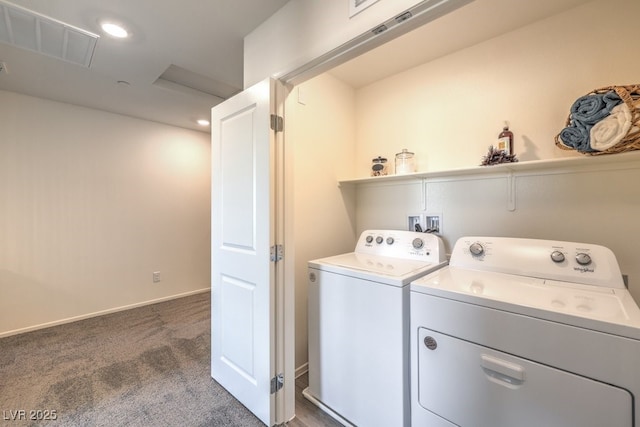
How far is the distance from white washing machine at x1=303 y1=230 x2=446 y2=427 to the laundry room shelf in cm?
45

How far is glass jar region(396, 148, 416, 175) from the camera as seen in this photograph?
81.7 inches

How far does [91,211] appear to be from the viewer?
302 cm

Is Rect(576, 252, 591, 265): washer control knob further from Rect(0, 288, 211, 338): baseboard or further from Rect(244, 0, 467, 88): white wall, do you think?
Rect(0, 288, 211, 338): baseboard

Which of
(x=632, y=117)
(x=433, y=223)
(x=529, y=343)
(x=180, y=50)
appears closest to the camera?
(x=529, y=343)

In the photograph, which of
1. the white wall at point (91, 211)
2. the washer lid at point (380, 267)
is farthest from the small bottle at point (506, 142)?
the white wall at point (91, 211)

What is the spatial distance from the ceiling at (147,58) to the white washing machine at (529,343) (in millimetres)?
1799

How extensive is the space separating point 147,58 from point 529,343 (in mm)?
2756

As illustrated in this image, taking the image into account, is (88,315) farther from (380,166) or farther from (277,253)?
(380,166)

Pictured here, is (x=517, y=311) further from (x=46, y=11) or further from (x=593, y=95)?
(x=46, y=11)

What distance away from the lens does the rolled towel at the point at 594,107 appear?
3.94 ft

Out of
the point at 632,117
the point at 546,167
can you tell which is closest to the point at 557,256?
the point at 546,167

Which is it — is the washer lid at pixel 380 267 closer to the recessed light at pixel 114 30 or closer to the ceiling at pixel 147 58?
the ceiling at pixel 147 58

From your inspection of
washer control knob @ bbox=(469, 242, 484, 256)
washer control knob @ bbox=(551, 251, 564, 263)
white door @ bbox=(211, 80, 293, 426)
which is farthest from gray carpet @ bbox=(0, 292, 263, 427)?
washer control knob @ bbox=(551, 251, 564, 263)

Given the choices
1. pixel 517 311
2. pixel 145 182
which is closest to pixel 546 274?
pixel 517 311
